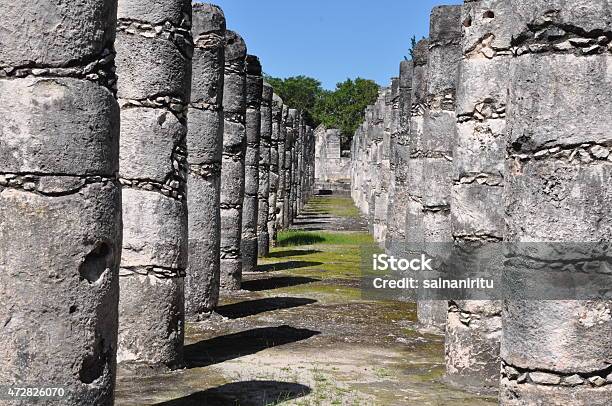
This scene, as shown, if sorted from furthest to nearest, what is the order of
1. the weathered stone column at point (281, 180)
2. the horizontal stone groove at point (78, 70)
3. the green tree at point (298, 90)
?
the green tree at point (298, 90) → the weathered stone column at point (281, 180) → the horizontal stone groove at point (78, 70)

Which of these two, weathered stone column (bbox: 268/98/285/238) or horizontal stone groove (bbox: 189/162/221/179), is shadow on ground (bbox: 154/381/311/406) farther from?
weathered stone column (bbox: 268/98/285/238)

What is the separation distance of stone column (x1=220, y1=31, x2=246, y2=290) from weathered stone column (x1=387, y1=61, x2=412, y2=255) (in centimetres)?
303

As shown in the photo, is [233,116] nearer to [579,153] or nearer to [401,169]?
[401,169]

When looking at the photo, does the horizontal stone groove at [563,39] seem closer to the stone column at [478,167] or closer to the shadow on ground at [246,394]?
the stone column at [478,167]

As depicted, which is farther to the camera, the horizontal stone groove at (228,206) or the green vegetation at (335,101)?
the green vegetation at (335,101)

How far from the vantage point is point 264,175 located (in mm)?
20797

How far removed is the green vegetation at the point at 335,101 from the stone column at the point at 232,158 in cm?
6606

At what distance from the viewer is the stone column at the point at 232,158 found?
47.2 feet

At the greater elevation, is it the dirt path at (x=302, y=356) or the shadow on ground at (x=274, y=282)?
the shadow on ground at (x=274, y=282)

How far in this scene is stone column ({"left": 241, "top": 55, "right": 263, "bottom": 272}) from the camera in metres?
17.1

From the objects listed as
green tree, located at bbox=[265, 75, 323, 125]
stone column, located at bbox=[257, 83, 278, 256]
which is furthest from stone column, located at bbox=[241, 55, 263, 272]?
green tree, located at bbox=[265, 75, 323, 125]

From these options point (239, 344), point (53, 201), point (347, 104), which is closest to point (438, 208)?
point (239, 344)

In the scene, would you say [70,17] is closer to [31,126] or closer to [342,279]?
[31,126]

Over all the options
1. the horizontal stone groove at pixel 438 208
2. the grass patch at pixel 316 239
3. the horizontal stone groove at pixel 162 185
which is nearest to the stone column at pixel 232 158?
the horizontal stone groove at pixel 438 208
